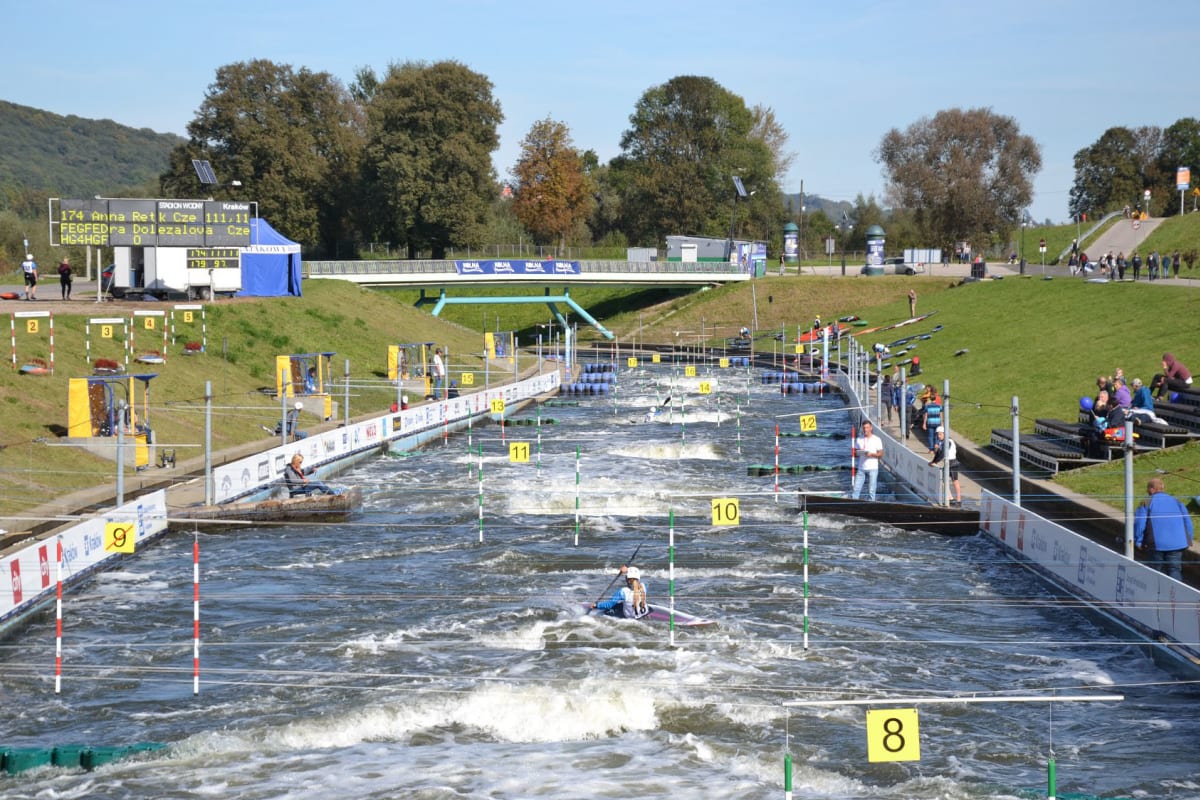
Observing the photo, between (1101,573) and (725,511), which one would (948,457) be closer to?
(1101,573)

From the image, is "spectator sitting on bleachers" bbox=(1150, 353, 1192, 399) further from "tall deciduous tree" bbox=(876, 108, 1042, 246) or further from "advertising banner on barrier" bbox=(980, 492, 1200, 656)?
"tall deciduous tree" bbox=(876, 108, 1042, 246)

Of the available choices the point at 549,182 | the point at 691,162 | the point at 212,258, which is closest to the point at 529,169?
the point at 549,182

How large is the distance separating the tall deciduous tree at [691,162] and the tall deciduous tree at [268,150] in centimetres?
3609

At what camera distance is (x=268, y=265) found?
78.4 meters

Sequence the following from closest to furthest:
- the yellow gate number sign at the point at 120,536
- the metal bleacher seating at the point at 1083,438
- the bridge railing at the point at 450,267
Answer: the yellow gate number sign at the point at 120,536 < the metal bleacher seating at the point at 1083,438 < the bridge railing at the point at 450,267

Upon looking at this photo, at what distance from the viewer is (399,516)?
3694 centimetres

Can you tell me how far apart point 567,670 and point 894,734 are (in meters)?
10.3

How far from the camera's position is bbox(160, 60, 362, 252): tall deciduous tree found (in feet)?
380

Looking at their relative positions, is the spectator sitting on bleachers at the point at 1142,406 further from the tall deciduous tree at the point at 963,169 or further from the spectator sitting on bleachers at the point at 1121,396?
the tall deciduous tree at the point at 963,169

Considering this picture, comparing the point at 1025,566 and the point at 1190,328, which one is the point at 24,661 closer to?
the point at 1025,566

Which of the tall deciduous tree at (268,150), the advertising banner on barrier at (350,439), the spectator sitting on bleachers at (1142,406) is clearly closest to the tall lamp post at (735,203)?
the tall deciduous tree at (268,150)

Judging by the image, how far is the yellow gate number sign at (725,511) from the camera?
1029 inches

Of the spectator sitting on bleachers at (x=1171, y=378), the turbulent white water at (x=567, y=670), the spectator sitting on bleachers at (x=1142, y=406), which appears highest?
the spectator sitting on bleachers at (x=1171, y=378)

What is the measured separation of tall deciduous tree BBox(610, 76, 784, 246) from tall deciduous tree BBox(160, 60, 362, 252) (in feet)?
118
